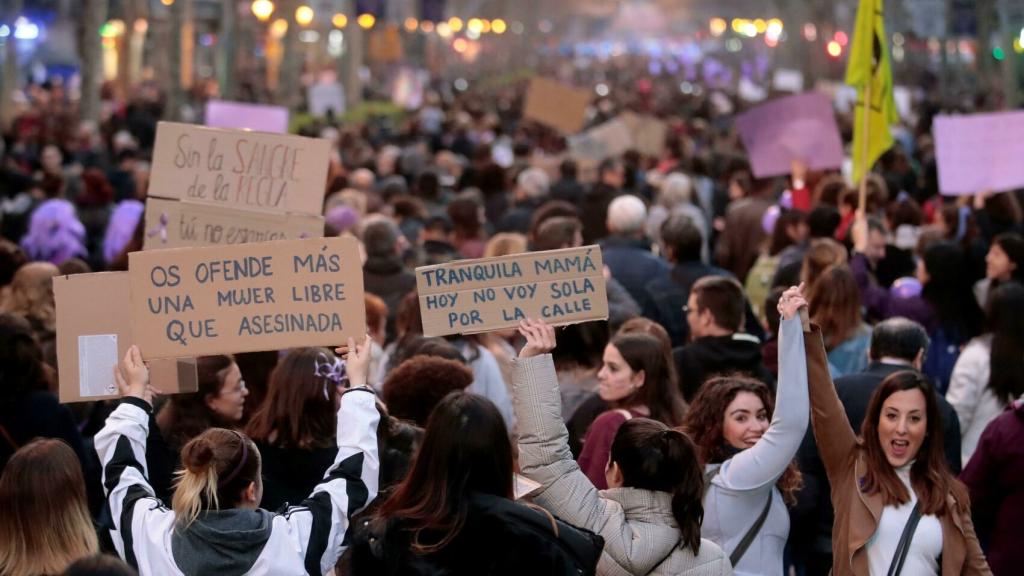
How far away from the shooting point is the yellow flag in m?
11.0

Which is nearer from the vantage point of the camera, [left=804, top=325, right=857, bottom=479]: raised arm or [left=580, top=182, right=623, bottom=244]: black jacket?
[left=804, top=325, right=857, bottom=479]: raised arm

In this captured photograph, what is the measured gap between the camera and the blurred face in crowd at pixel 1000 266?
9820mm

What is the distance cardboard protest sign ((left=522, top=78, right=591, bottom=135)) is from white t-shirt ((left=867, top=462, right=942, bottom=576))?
1644cm

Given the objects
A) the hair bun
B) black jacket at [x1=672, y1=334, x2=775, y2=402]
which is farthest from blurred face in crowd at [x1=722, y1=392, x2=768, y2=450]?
black jacket at [x1=672, y1=334, x2=775, y2=402]

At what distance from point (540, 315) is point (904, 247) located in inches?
280

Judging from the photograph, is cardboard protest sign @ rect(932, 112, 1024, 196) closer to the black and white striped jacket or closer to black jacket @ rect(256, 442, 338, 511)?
black jacket @ rect(256, 442, 338, 511)

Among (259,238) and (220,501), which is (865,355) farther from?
(220,501)

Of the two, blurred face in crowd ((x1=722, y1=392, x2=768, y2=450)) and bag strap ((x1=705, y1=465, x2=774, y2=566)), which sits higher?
blurred face in crowd ((x1=722, y1=392, x2=768, y2=450))

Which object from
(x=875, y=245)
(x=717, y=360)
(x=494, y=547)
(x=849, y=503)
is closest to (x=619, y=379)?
(x=717, y=360)

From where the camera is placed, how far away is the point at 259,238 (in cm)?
760

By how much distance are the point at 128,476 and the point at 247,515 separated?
1.52 ft

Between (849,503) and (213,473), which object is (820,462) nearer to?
(849,503)

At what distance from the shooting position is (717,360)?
8.12 meters

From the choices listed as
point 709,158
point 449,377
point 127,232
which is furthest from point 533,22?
point 449,377
